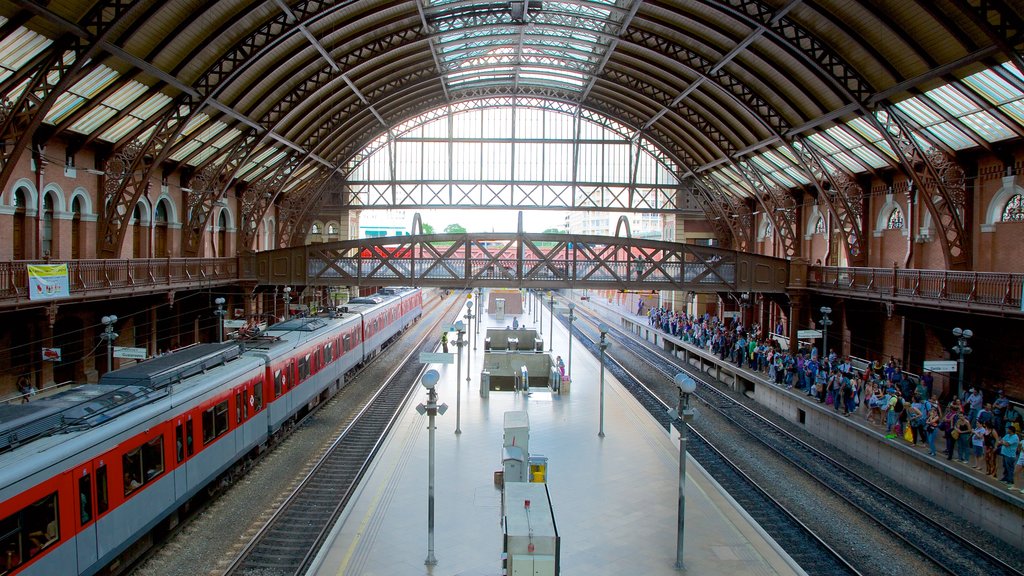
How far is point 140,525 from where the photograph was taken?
11.7 m

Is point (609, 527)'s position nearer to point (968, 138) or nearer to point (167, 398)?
point (167, 398)

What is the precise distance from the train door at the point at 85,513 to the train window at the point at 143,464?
2.93ft

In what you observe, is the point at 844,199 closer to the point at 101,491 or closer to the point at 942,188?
the point at 942,188

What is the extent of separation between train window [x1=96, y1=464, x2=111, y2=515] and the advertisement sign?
33.4 feet

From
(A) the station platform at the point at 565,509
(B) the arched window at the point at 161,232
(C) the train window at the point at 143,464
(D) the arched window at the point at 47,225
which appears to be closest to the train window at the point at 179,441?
(C) the train window at the point at 143,464

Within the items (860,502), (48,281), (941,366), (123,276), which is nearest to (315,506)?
(48,281)

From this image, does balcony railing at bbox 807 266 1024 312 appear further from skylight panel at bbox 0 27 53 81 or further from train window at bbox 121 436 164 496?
skylight panel at bbox 0 27 53 81

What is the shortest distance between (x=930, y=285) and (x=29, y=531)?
25730 mm

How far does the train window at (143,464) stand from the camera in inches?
447

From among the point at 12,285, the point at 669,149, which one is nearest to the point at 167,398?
the point at 12,285

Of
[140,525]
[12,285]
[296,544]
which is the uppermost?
[12,285]

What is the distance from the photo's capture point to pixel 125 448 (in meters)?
11.2

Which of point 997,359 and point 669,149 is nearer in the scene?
point 997,359

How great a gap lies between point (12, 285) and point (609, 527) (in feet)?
52.8
